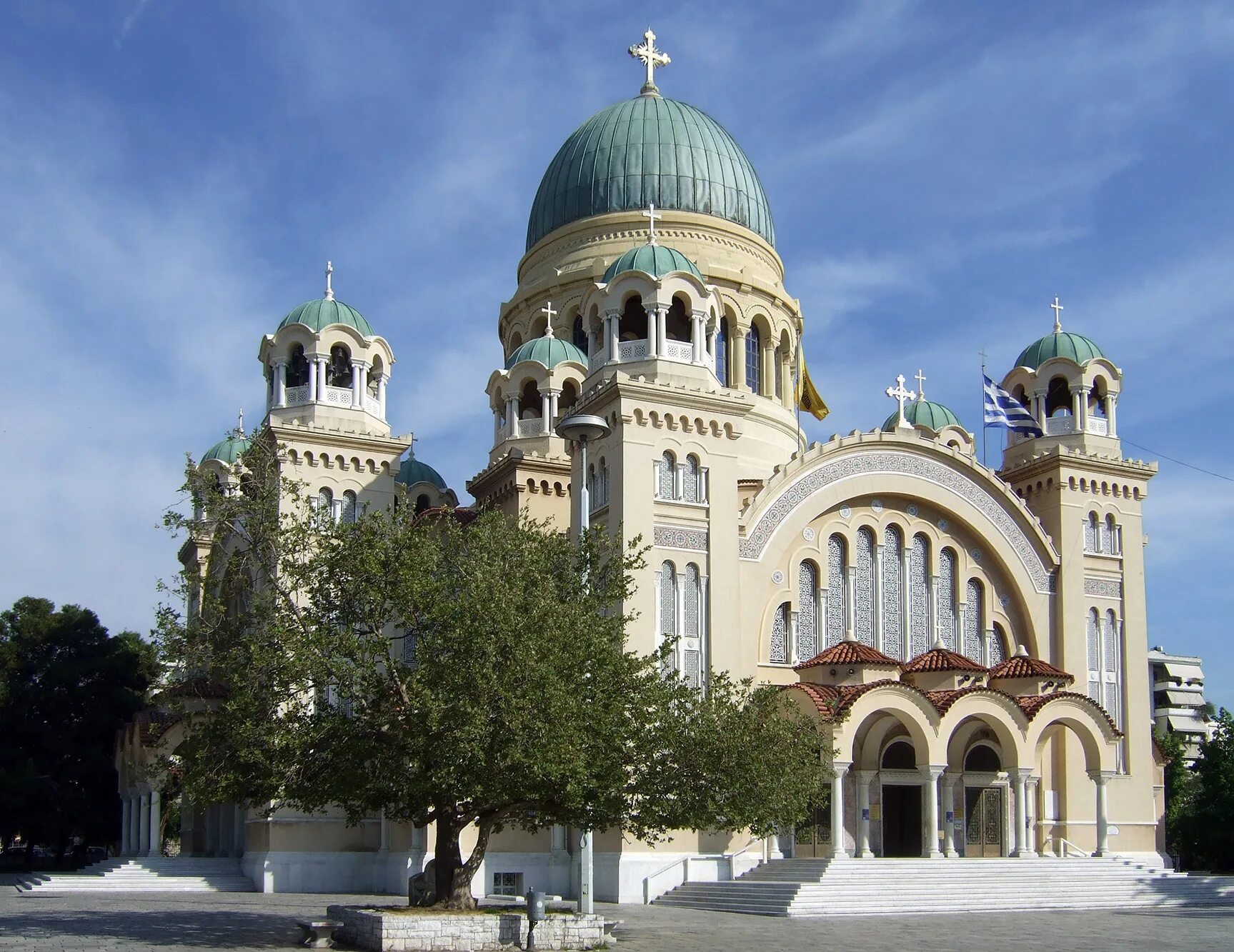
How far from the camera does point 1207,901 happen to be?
3462 centimetres

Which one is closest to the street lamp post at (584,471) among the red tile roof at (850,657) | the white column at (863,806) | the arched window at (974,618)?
the red tile roof at (850,657)

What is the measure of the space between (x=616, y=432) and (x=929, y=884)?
12.3 metres

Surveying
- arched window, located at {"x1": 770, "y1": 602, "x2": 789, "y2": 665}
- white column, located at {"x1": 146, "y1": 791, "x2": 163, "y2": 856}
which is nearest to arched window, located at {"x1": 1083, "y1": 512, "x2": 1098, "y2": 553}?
arched window, located at {"x1": 770, "y1": 602, "x2": 789, "y2": 665}

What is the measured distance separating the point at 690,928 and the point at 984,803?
47.9ft

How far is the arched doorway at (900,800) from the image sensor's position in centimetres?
3762

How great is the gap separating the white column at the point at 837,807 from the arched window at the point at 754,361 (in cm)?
1475

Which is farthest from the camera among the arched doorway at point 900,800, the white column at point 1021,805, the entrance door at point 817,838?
the arched doorway at point 900,800

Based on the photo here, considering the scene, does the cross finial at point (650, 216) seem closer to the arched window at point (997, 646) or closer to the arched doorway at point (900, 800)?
the arched window at point (997, 646)

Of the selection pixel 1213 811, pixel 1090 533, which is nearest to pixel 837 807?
pixel 1090 533

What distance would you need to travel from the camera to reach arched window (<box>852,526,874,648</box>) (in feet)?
129

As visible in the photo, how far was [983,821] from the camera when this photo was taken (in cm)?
3831

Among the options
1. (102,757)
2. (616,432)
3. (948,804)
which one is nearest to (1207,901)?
(948,804)

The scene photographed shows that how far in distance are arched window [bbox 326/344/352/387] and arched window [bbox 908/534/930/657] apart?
53.1ft

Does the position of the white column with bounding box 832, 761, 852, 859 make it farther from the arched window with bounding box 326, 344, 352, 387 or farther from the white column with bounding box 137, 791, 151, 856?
the white column with bounding box 137, 791, 151, 856
